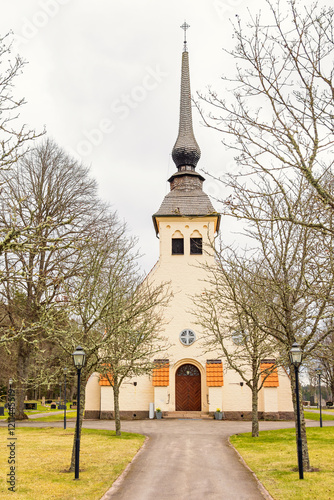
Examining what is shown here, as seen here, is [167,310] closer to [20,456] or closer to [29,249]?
[20,456]

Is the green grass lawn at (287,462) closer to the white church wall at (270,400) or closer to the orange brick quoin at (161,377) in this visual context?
the white church wall at (270,400)

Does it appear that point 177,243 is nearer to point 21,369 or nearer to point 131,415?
point 131,415

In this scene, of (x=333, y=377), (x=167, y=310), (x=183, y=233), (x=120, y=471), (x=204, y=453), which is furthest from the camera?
(x=333, y=377)

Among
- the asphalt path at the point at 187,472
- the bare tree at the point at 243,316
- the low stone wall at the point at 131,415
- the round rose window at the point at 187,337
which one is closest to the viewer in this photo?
the asphalt path at the point at 187,472

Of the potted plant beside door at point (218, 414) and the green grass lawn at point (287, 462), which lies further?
the potted plant beside door at point (218, 414)

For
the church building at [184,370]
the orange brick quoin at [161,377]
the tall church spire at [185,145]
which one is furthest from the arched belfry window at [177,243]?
the orange brick quoin at [161,377]

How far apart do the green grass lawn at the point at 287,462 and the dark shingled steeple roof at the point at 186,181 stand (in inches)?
655

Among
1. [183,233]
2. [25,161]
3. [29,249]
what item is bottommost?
[29,249]

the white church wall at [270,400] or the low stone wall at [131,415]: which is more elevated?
the white church wall at [270,400]

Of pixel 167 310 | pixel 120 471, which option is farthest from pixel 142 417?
pixel 120 471

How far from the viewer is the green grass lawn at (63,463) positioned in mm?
9915

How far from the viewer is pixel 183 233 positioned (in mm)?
32438

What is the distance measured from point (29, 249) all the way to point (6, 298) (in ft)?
65.6

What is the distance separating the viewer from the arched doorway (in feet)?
95.3
